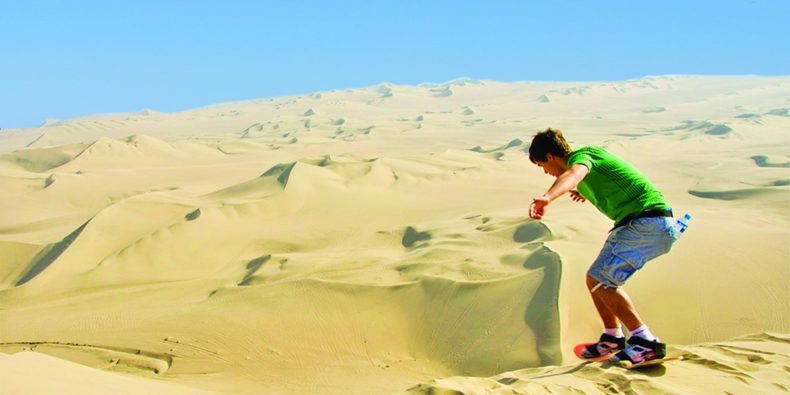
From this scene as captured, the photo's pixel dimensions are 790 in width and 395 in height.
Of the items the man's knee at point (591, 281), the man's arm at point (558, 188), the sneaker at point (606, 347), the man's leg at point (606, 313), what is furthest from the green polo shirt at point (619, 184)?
the sneaker at point (606, 347)

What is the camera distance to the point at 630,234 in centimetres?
327

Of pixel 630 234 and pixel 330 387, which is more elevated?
pixel 630 234

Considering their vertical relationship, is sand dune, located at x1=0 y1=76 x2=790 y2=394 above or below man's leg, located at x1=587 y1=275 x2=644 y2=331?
below

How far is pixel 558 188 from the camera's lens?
2881mm

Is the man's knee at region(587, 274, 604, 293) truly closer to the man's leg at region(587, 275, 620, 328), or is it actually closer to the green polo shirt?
the man's leg at region(587, 275, 620, 328)

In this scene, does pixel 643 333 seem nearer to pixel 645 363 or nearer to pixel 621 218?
pixel 645 363

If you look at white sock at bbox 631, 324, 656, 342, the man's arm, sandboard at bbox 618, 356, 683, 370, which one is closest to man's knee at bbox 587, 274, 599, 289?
white sock at bbox 631, 324, 656, 342

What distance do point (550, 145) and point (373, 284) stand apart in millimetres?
2926

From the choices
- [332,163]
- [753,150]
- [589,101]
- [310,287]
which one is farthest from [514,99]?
[310,287]

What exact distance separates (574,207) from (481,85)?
70.3 metres

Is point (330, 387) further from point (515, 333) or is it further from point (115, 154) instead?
point (115, 154)

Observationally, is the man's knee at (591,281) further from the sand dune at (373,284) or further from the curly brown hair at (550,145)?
the curly brown hair at (550,145)

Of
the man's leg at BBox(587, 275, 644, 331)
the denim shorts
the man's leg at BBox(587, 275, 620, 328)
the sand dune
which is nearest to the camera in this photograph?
the denim shorts

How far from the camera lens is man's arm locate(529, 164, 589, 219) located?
275cm
